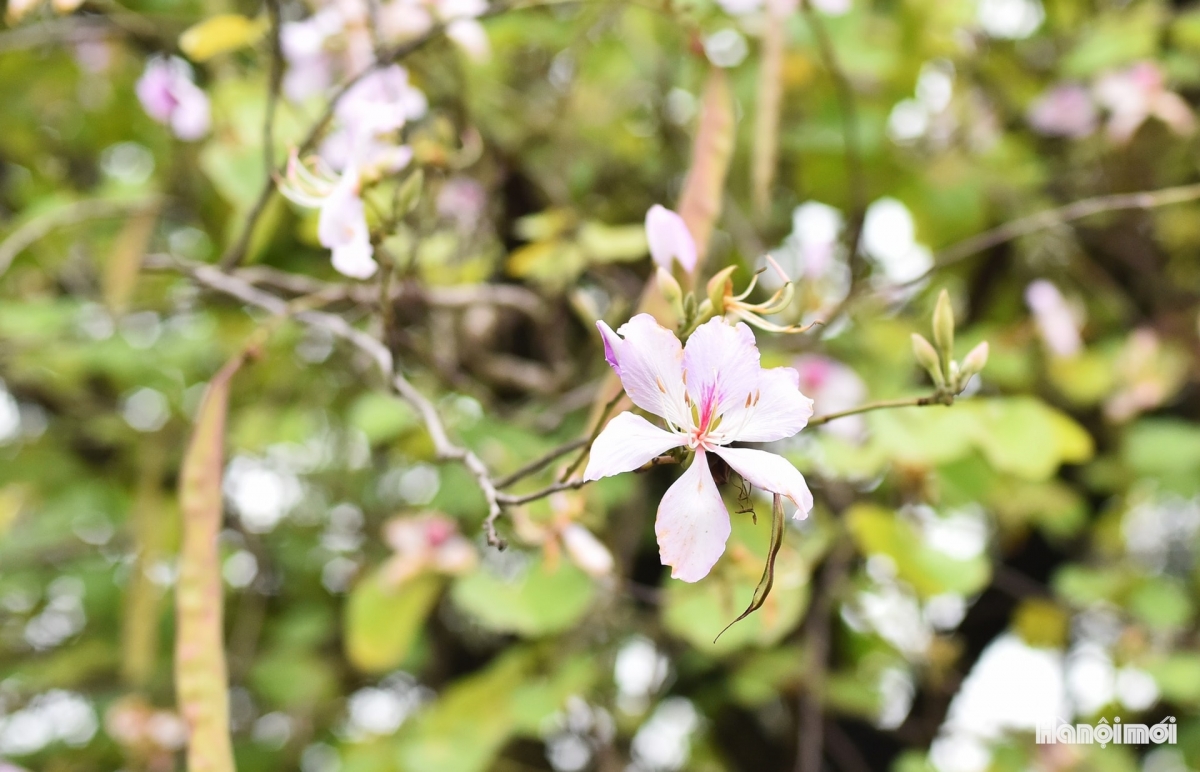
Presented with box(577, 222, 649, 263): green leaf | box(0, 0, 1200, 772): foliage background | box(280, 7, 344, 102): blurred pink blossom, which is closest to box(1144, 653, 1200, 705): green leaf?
box(0, 0, 1200, 772): foliage background

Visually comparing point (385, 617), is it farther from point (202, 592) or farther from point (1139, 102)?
point (1139, 102)

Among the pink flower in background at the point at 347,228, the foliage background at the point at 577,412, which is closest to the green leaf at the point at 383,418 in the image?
the foliage background at the point at 577,412

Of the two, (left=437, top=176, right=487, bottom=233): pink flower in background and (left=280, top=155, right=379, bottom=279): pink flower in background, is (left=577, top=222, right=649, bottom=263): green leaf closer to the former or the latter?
(left=437, top=176, right=487, bottom=233): pink flower in background

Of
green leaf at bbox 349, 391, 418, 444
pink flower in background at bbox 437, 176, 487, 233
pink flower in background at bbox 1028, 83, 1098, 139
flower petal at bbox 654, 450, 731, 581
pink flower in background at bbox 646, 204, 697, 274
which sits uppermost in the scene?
pink flower in background at bbox 646, 204, 697, 274

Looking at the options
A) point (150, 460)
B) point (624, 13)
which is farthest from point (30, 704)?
point (624, 13)

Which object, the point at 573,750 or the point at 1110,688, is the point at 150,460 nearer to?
the point at 573,750

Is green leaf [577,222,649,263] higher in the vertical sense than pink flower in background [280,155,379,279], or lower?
lower

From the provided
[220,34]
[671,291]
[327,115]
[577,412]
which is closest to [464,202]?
[577,412]
